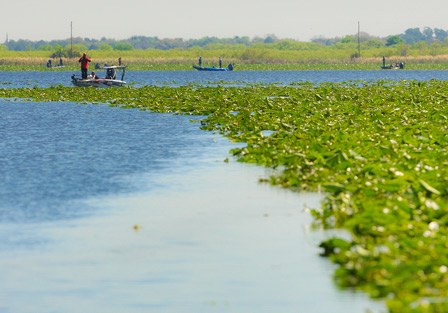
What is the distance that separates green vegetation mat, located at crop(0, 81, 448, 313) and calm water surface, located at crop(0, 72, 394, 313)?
44 centimetres

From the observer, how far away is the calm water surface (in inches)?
319

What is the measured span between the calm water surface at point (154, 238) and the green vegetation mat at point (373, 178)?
1.45 ft

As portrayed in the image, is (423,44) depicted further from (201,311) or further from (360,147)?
(201,311)

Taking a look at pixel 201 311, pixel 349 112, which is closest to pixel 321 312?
pixel 201 311

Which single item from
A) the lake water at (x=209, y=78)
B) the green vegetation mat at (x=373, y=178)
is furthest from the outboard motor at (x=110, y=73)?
the green vegetation mat at (x=373, y=178)

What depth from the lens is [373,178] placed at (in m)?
13.9

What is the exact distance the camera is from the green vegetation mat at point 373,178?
8.35m

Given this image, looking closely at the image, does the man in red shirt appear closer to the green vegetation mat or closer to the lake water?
the lake water

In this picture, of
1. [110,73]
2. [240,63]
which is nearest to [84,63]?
[110,73]

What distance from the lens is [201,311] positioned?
7715 mm

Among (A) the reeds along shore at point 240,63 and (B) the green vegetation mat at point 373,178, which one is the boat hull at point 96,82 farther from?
(A) the reeds along shore at point 240,63

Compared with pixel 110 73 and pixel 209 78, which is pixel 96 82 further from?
pixel 209 78

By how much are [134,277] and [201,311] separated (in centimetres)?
143

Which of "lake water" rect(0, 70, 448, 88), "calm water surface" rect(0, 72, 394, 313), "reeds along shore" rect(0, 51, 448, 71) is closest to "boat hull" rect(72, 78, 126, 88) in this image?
"lake water" rect(0, 70, 448, 88)
